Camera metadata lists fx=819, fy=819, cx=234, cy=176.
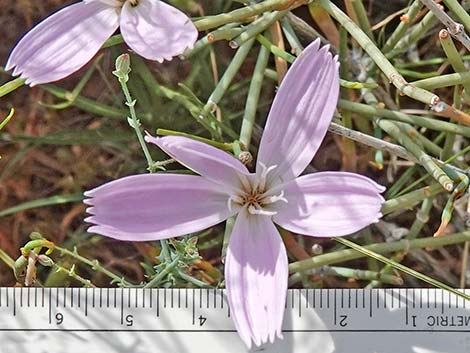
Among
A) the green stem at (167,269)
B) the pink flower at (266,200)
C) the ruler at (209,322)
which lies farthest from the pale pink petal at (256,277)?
the ruler at (209,322)

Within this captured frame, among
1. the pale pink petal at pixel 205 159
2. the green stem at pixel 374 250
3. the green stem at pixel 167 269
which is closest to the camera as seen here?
the pale pink petal at pixel 205 159

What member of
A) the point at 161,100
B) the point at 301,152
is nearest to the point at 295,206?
the point at 301,152

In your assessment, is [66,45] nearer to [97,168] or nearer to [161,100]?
[161,100]

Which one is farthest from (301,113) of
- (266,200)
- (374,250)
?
(374,250)

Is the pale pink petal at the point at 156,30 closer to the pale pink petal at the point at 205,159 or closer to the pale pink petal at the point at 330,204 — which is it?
the pale pink petal at the point at 205,159

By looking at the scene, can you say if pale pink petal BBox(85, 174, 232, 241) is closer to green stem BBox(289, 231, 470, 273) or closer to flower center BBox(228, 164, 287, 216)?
flower center BBox(228, 164, 287, 216)
